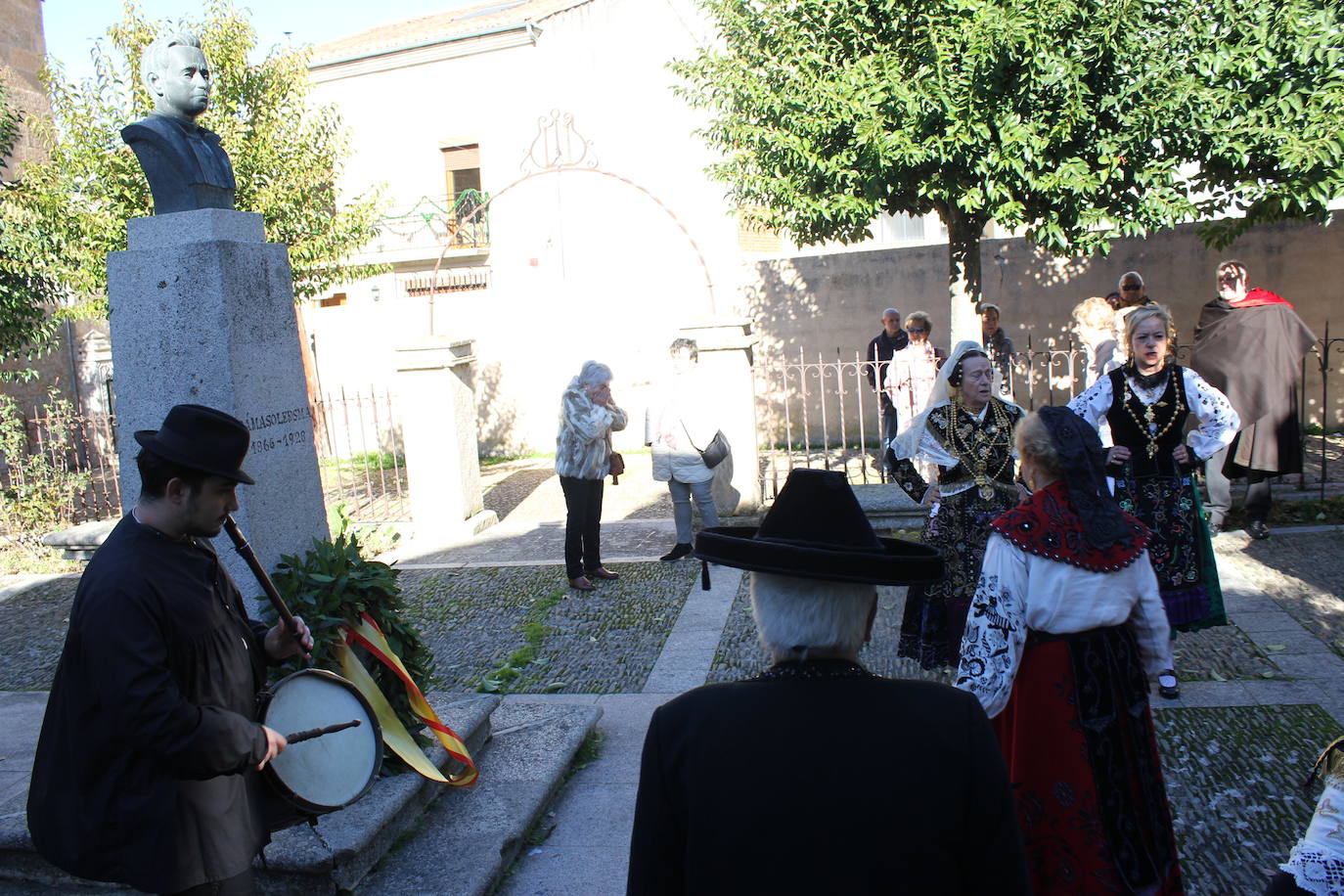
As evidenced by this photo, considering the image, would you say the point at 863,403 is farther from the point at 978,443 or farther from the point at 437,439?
the point at 978,443

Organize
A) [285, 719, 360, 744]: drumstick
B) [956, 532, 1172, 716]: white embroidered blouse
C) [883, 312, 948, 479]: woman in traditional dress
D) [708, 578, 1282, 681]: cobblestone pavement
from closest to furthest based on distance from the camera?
[285, 719, 360, 744]: drumstick → [956, 532, 1172, 716]: white embroidered blouse → [708, 578, 1282, 681]: cobblestone pavement → [883, 312, 948, 479]: woman in traditional dress

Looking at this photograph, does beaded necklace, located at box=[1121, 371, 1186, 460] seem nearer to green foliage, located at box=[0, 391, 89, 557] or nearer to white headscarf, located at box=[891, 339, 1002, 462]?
white headscarf, located at box=[891, 339, 1002, 462]

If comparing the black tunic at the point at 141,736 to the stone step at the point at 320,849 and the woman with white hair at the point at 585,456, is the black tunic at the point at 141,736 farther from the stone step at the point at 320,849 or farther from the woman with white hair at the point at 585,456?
the woman with white hair at the point at 585,456

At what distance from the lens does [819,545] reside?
1925mm

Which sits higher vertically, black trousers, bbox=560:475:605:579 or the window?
the window

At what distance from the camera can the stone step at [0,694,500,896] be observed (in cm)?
356

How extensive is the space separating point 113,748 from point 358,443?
48.2 ft

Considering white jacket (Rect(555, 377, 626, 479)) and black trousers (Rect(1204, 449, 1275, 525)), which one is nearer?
white jacket (Rect(555, 377, 626, 479))

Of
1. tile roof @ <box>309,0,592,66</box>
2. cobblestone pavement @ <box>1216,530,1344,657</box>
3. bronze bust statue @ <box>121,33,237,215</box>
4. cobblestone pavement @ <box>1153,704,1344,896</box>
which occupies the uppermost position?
tile roof @ <box>309,0,592,66</box>

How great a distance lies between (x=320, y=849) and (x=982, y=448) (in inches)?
127

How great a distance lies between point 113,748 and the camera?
8.31 ft

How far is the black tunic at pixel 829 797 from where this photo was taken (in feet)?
5.54

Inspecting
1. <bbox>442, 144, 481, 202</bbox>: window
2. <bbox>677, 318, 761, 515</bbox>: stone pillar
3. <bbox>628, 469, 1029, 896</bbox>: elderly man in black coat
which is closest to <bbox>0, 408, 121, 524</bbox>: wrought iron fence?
<bbox>677, 318, 761, 515</bbox>: stone pillar

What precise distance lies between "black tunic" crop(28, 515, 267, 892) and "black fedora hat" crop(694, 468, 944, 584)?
1.35 meters
